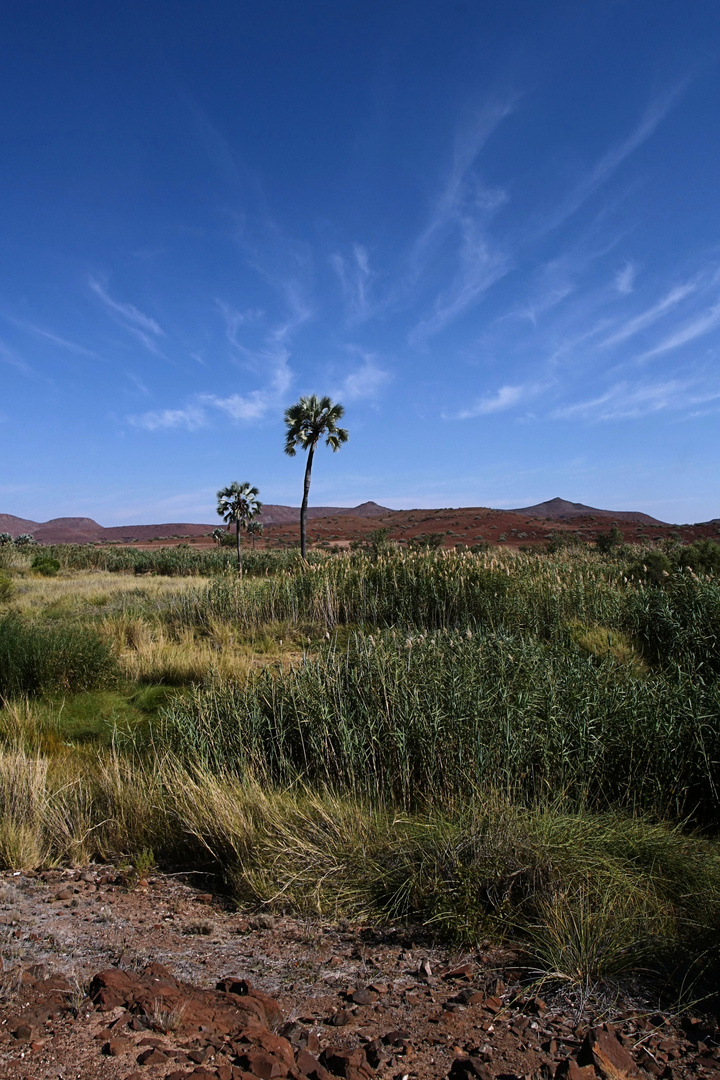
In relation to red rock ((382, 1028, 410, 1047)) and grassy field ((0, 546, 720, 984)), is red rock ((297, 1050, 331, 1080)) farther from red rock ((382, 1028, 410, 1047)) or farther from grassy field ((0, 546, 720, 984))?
grassy field ((0, 546, 720, 984))

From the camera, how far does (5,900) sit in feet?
Answer: 11.5

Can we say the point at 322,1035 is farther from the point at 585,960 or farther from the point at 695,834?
the point at 695,834

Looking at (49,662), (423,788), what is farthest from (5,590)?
(423,788)

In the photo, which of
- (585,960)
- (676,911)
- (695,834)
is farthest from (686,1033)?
(695,834)

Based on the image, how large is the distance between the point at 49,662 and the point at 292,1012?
23.7ft

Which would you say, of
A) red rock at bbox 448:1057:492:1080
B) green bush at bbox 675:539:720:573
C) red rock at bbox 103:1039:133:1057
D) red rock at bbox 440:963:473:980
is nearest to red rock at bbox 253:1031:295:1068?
red rock at bbox 103:1039:133:1057

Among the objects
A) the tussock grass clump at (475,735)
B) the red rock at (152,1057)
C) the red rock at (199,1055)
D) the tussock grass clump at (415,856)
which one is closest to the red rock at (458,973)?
the tussock grass clump at (415,856)

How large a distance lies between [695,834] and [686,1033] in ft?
7.15

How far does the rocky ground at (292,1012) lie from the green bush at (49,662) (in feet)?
18.3

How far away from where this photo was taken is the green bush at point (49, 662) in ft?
27.1

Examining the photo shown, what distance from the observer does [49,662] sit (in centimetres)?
854

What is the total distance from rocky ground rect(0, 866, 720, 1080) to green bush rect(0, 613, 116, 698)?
18.3 ft

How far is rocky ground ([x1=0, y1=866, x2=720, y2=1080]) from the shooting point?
6.83 feet

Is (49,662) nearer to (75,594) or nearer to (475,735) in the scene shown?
(475,735)
